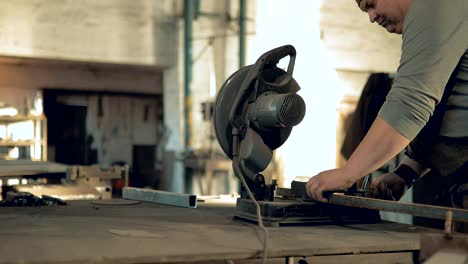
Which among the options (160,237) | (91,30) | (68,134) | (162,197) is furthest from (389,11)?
(68,134)

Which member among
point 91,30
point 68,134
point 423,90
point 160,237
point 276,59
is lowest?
point 160,237

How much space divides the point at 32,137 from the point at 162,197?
4634 mm

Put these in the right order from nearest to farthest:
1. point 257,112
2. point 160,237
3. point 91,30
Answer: point 160,237 < point 257,112 < point 91,30

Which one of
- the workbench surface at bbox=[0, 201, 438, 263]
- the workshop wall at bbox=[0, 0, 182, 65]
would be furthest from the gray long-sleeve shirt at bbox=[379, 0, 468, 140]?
the workshop wall at bbox=[0, 0, 182, 65]

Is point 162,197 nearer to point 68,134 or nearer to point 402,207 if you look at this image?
point 402,207

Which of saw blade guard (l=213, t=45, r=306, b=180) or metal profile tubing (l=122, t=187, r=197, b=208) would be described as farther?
metal profile tubing (l=122, t=187, r=197, b=208)

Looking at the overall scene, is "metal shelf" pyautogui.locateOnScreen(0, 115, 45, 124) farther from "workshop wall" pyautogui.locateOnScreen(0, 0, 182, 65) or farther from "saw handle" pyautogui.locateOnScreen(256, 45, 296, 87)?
"saw handle" pyautogui.locateOnScreen(256, 45, 296, 87)

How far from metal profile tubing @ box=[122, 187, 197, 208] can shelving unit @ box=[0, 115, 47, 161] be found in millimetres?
4201

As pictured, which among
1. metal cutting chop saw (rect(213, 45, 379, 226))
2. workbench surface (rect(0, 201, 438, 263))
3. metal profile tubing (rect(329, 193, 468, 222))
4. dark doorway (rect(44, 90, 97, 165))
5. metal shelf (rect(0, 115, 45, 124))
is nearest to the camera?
workbench surface (rect(0, 201, 438, 263))

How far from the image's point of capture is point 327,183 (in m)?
1.63

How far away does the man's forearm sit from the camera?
147 cm

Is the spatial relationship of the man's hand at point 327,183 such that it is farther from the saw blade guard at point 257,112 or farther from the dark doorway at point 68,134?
the dark doorway at point 68,134

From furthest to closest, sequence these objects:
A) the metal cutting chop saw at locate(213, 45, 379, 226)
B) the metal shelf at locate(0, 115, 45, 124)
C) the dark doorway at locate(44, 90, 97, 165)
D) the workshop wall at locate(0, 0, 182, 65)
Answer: the dark doorway at locate(44, 90, 97, 165) → the metal shelf at locate(0, 115, 45, 124) → the workshop wall at locate(0, 0, 182, 65) → the metal cutting chop saw at locate(213, 45, 379, 226)

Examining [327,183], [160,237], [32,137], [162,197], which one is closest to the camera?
[160,237]
